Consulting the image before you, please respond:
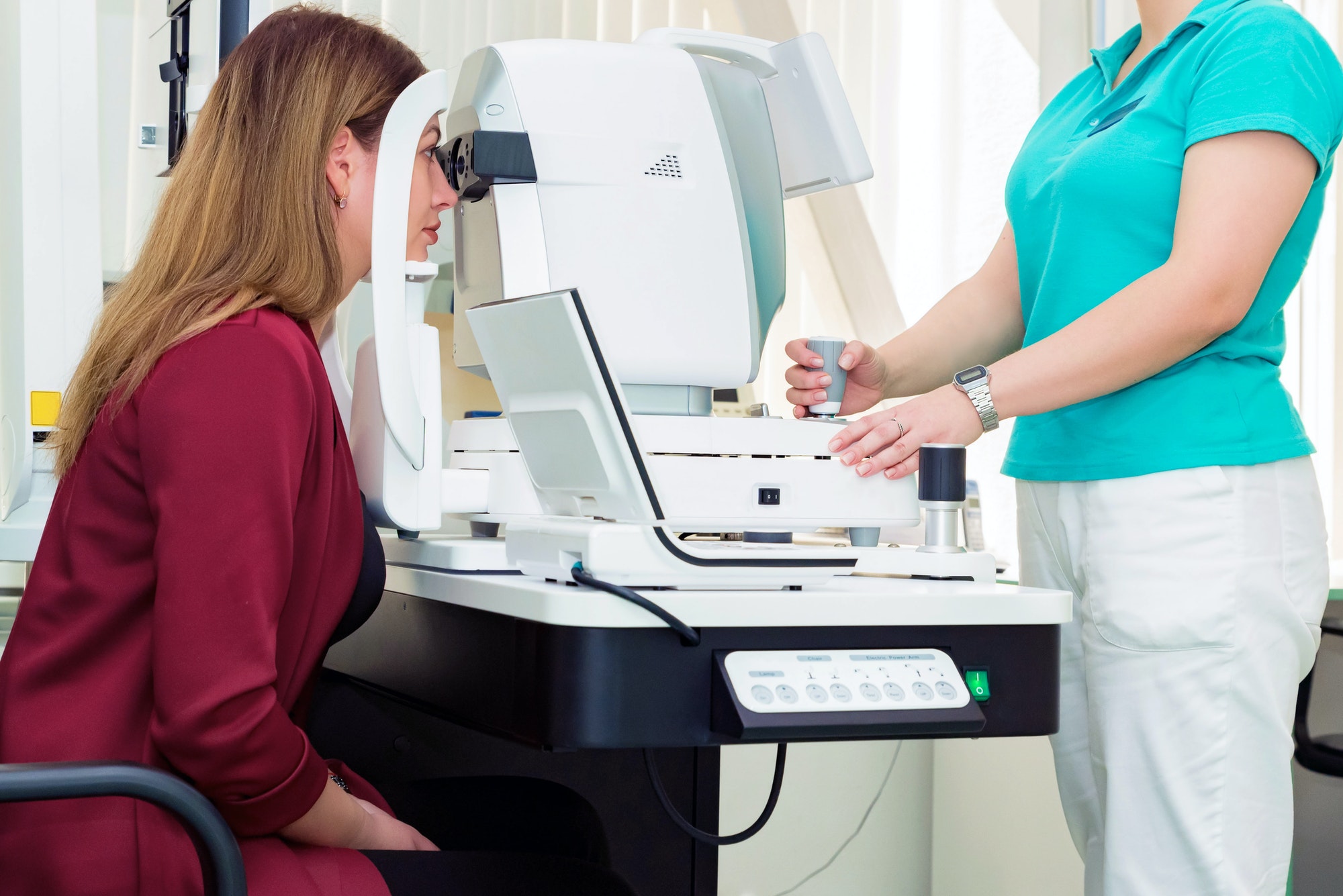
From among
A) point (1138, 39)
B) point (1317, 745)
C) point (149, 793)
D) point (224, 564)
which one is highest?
point (1138, 39)

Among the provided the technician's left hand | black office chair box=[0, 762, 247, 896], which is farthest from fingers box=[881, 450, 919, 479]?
black office chair box=[0, 762, 247, 896]

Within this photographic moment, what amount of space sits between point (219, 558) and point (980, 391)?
2.23 feet

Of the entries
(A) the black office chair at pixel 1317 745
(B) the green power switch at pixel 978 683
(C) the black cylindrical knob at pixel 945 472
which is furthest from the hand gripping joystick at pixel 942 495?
(A) the black office chair at pixel 1317 745

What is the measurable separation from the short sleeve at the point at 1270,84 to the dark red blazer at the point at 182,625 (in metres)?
0.82

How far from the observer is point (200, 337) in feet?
2.89

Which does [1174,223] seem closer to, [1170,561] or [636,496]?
[1170,561]

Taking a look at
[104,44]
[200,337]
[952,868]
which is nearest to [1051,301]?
[200,337]

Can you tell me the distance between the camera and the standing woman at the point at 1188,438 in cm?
107

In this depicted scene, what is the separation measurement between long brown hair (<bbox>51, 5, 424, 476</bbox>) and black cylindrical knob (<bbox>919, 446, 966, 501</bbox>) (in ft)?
1.78

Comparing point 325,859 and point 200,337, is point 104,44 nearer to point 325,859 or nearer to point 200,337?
point 200,337

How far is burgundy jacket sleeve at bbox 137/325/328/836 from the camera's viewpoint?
814 mm

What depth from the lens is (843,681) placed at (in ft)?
2.81

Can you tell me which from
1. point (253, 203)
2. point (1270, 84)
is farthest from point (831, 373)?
point (253, 203)

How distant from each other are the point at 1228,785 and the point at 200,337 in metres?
0.93
